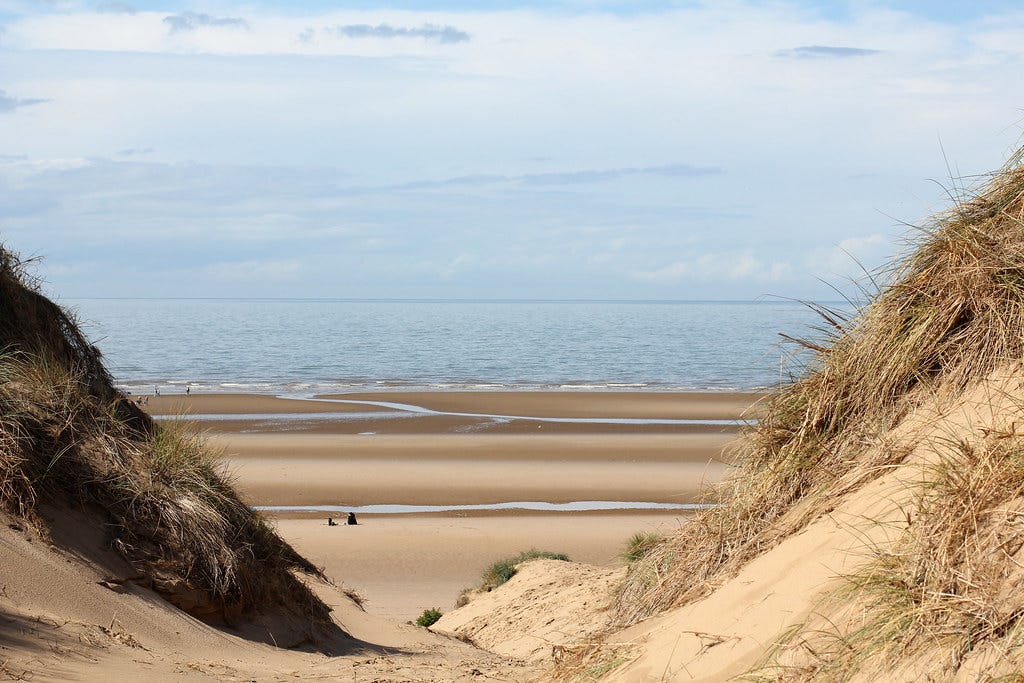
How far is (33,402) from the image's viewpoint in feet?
22.9

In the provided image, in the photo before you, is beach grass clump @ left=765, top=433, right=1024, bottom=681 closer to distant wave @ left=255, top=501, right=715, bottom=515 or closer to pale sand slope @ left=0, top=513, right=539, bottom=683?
pale sand slope @ left=0, top=513, right=539, bottom=683

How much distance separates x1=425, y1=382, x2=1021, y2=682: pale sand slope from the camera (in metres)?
4.02

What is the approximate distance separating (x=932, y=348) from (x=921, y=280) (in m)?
0.44

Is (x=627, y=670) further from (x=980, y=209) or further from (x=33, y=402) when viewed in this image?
(x=33, y=402)

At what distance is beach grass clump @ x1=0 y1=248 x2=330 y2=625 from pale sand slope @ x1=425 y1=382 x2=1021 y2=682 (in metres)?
3.47

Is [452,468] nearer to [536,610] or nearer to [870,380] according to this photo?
[536,610]

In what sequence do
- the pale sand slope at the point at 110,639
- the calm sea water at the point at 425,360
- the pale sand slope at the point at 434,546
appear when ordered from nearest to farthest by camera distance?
the pale sand slope at the point at 110,639, the pale sand slope at the point at 434,546, the calm sea water at the point at 425,360

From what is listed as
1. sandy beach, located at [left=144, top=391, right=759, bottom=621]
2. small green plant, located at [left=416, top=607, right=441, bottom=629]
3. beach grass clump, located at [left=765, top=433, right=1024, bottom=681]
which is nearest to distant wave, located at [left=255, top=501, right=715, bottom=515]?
sandy beach, located at [left=144, top=391, right=759, bottom=621]

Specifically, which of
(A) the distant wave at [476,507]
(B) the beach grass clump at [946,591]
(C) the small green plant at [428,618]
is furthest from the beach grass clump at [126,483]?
(A) the distant wave at [476,507]

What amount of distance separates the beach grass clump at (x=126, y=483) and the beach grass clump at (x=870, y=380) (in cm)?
322

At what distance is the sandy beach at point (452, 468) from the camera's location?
50.5ft

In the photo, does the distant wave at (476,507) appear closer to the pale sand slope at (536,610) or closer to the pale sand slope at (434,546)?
the pale sand slope at (434,546)

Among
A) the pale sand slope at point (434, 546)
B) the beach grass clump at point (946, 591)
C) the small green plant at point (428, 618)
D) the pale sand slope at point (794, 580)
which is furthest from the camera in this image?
the pale sand slope at point (434, 546)

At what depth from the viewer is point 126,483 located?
7086 mm
